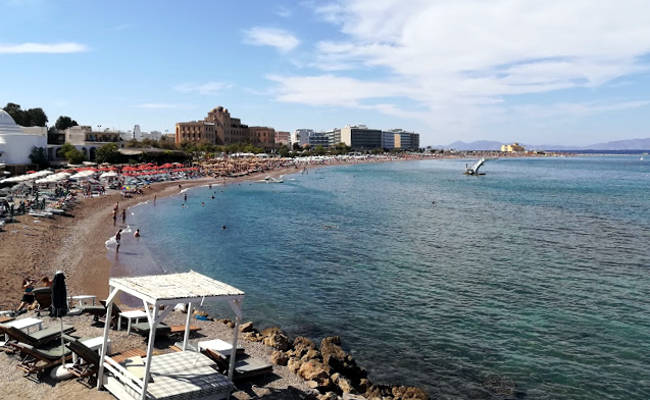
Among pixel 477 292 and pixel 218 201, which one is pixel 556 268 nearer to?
pixel 477 292

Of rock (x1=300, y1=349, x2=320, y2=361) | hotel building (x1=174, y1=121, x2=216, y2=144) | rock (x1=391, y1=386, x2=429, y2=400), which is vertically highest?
hotel building (x1=174, y1=121, x2=216, y2=144)

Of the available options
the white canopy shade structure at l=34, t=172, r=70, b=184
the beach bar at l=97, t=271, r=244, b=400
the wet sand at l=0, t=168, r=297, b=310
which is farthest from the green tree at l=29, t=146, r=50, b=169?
the beach bar at l=97, t=271, r=244, b=400

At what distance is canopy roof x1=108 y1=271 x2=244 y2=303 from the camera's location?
7.35m

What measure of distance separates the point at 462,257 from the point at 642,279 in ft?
26.4

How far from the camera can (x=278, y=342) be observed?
1225cm

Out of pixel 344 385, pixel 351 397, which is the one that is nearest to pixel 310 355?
pixel 344 385

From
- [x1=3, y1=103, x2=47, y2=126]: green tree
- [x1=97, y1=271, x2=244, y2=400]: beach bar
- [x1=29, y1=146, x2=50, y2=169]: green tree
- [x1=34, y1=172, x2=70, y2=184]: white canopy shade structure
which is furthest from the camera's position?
[x1=3, y1=103, x2=47, y2=126]: green tree

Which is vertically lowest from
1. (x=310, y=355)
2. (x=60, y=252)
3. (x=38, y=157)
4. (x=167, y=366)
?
(x=310, y=355)

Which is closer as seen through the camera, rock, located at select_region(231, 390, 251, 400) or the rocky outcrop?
rock, located at select_region(231, 390, 251, 400)

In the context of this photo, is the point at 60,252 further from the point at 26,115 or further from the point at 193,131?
the point at 193,131

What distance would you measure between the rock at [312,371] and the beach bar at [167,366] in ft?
7.18

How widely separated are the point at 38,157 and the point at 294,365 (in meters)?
60.7

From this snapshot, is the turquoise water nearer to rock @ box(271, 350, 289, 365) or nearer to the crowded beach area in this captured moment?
the crowded beach area

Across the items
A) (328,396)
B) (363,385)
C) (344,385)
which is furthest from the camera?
(363,385)
